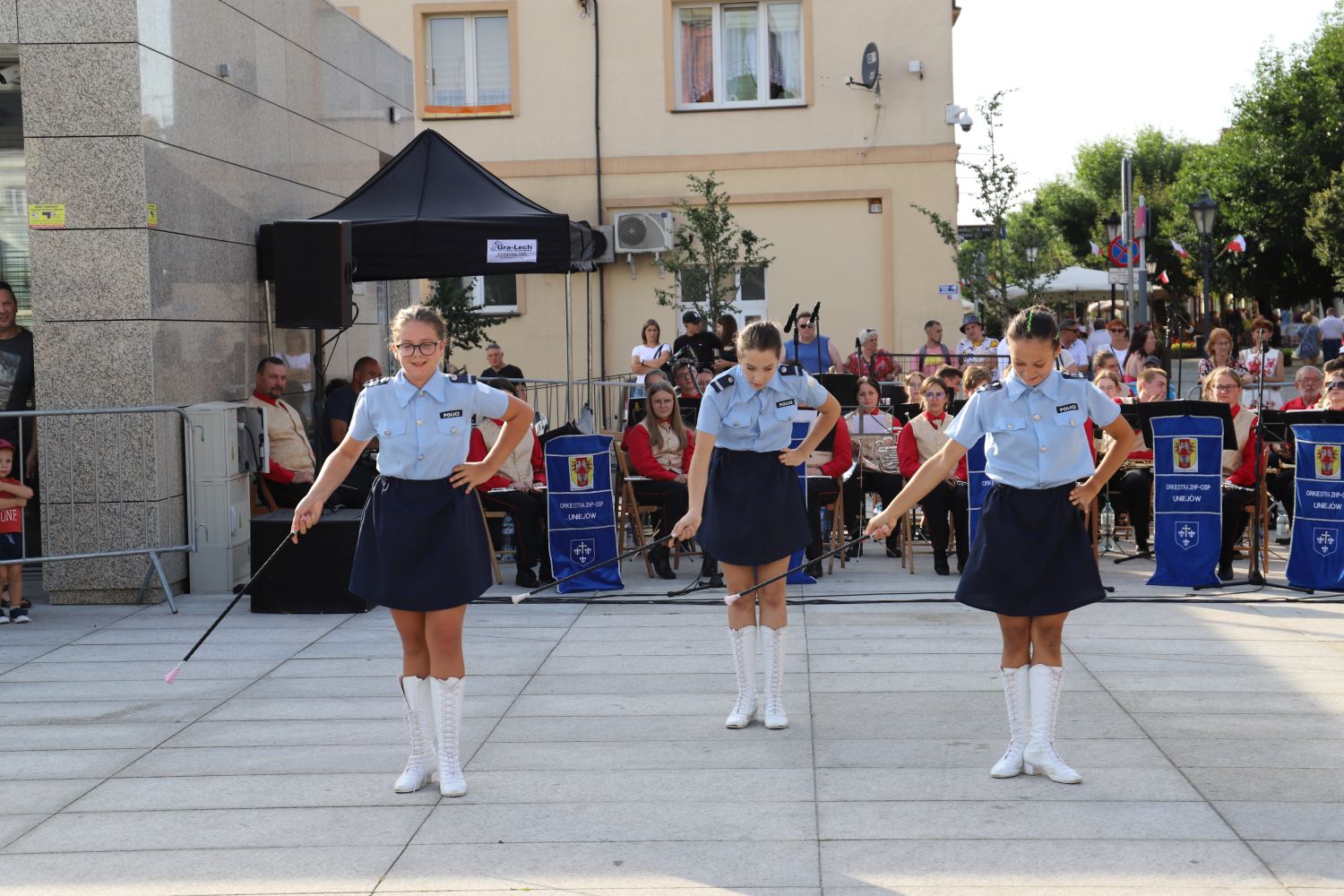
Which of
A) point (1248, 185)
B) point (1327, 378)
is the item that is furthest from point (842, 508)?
point (1248, 185)

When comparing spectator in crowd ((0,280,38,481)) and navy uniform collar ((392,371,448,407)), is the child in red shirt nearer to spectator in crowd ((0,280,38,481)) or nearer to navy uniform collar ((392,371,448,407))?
spectator in crowd ((0,280,38,481))

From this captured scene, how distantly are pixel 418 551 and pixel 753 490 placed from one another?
1609mm

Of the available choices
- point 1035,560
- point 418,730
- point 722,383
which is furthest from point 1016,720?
point 418,730

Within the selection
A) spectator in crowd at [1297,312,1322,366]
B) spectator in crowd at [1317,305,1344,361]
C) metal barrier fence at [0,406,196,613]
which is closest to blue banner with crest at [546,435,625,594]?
metal barrier fence at [0,406,196,613]

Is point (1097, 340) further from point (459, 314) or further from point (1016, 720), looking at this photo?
point (1016, 720)

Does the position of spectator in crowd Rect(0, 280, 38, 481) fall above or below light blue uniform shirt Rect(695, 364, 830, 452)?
above

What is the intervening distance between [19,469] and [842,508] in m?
5.82

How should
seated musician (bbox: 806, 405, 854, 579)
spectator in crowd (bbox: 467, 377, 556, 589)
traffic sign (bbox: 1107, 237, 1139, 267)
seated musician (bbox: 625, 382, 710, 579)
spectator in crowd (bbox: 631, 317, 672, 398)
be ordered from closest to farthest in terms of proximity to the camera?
spectator in crowd (bbox: 467, 377, 556, 589) → seated musician (bbox: 806, 405, 854, 579) → seated musician (bbox: 625, 382, 710, 579) → spectator in crowd (bbox: 631, 317, 672, 398) → traffic sign (bbox: 1107, 237, 1139, 267)

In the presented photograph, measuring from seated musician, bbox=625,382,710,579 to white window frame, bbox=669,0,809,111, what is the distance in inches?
506

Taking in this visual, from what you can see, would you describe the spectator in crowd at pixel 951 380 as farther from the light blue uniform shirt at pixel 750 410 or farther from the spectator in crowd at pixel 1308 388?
the light blue uniform shirt at pixel 750 410

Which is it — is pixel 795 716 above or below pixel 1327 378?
below

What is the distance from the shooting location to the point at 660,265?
23500mm

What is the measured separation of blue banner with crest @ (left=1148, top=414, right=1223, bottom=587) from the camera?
9.90 metres

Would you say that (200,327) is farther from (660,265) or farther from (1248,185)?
(1248,185)
